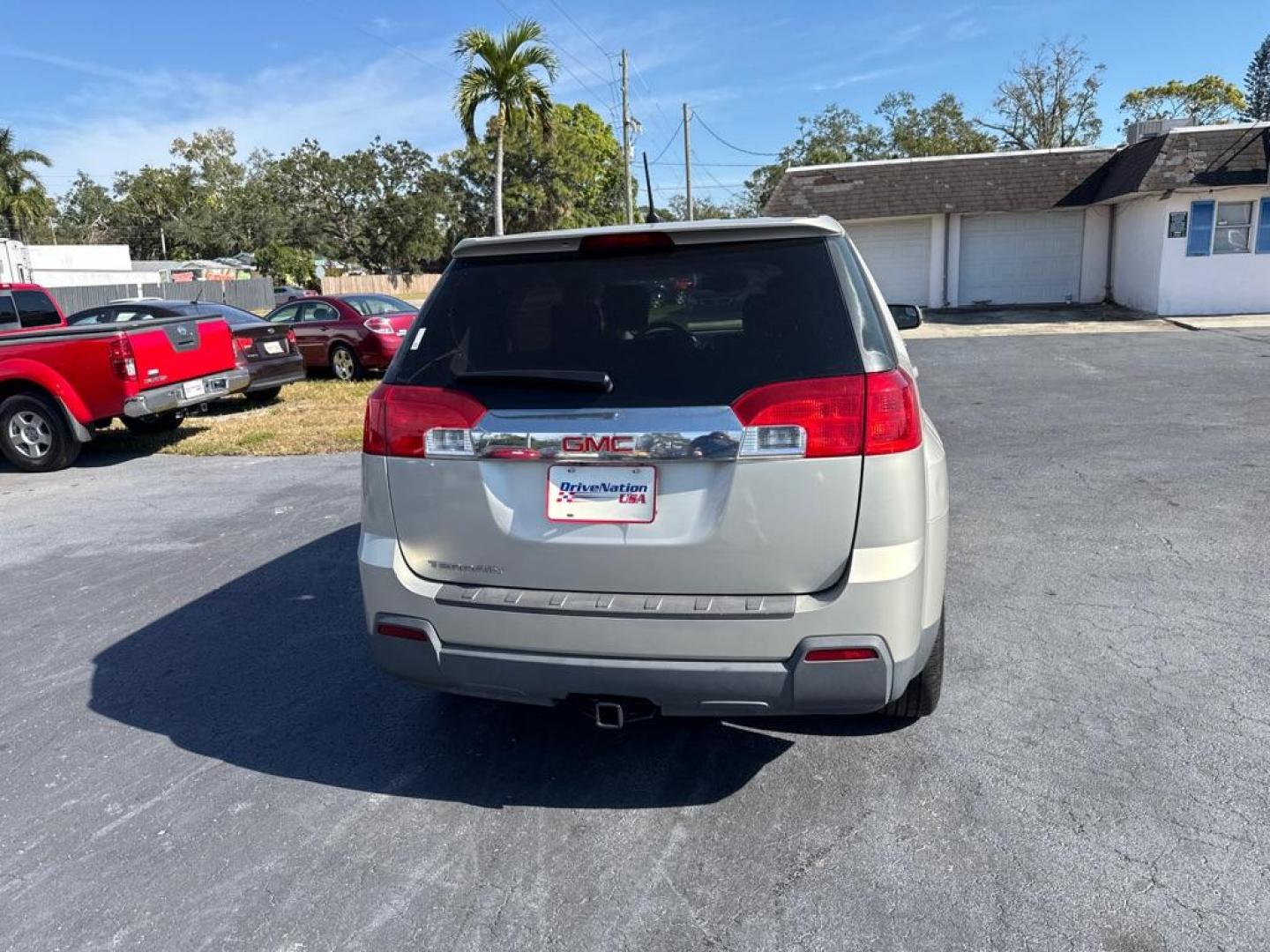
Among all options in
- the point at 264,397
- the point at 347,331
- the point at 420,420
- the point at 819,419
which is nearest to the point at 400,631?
the point at 420,420

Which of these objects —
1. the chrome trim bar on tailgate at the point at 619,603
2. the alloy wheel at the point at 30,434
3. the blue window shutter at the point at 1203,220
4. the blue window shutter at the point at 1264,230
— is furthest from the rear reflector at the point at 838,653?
the blue window shutter at the point at 1264,230

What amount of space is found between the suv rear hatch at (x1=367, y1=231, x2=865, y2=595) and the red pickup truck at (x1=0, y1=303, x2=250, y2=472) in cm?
725

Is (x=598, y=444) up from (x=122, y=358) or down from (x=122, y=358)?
up

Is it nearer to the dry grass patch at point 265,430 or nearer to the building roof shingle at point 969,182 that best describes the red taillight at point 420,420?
the dry grass patch at point 265,430

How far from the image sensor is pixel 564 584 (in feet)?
9.50

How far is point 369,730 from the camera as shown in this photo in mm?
3814

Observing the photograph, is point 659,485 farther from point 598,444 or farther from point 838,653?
point 838,653

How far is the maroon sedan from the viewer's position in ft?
48.7

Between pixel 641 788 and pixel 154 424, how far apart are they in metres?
10.1

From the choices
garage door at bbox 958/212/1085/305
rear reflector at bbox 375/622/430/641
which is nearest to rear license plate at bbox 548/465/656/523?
rear reflector at bbox 375/622/430/641

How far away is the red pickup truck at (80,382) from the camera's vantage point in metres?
9.11

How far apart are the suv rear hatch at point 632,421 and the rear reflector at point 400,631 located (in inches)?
8.1

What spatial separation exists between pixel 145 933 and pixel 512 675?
1.24 m

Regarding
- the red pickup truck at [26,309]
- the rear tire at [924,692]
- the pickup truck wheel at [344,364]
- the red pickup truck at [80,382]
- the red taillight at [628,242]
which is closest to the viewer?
the red taillight at [628,242]
